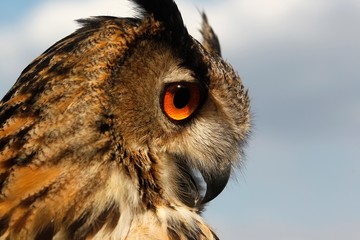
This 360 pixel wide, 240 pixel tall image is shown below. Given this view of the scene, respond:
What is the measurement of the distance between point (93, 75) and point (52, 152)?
1.23ft

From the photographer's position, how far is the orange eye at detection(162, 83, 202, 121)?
3238 mm

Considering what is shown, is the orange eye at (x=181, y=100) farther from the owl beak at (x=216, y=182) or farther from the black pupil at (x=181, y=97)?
the owl beak at (x=216, y=182)

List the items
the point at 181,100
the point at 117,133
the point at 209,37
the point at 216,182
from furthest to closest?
1. the point at 209,37
2. the point at 216,182
3. the point at 181,100
4. the point at 117,133

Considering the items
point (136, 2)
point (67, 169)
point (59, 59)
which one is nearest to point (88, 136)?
point (67, 169)

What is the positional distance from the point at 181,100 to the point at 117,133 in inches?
15.7

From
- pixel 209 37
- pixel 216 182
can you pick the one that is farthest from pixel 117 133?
pixel 209 37

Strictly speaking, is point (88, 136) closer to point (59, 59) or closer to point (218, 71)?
point (59, 59)

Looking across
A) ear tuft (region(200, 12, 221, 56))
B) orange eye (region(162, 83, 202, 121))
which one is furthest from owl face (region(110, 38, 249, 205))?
ear tuft (region(200, 12, 221, 56))

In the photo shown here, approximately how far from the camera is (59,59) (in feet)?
10.0

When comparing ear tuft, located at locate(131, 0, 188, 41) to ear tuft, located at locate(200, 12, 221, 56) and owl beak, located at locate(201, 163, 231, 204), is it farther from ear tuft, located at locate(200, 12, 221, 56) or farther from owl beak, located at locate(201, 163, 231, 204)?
ear tuft, located at locate(200, 12, 221, 56)

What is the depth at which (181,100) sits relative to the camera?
3297mm

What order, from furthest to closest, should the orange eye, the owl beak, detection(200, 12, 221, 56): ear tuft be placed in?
1. detection(200, 12, 221, 56): ear tuft
2. the owl beak
3. the orange eye

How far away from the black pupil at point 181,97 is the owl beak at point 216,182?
476 mm

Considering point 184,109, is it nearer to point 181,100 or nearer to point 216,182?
point 181,100
